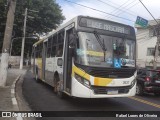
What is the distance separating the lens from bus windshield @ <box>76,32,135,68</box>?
9.80 meters

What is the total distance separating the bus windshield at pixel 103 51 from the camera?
980 cm

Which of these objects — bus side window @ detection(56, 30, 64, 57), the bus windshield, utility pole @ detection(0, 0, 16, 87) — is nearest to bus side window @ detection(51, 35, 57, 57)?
bus side window @ detection(56, 30, 64, 57)

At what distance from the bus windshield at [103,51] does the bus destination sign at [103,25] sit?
0.34 m

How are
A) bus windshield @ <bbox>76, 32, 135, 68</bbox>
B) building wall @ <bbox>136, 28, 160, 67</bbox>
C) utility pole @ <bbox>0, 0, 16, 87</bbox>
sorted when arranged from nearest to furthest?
bus windshield @ <bbox>76, 32, 135, 68</bbox> → utility pole @ <bbox>0, 0, 16, 87</bbox> → building wall @ <bbox>136, 28, 160, 67</bbox>

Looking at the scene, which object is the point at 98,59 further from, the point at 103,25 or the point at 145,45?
the point at 145,45

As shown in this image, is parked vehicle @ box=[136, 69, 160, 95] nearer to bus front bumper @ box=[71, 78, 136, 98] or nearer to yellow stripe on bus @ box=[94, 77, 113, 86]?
bus front bumper @ box=[71, 78, 136, 98]

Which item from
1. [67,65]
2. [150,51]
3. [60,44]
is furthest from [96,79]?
[150,51]

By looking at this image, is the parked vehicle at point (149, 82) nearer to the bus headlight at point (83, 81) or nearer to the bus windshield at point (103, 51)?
the bus windshield at point (103, 51)

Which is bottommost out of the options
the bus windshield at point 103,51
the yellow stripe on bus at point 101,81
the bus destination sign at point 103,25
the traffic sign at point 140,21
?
the yellow stripe on bus at point 101,81

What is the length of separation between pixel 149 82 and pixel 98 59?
651 cm

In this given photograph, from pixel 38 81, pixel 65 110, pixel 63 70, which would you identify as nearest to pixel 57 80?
pixel 63 70

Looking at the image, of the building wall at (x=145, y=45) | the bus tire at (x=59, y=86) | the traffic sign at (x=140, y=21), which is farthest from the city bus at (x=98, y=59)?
the building wall at (x=145, y=45)

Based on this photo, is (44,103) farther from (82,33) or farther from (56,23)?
(56,23)

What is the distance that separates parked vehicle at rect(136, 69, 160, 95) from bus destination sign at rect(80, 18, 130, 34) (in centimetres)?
543
